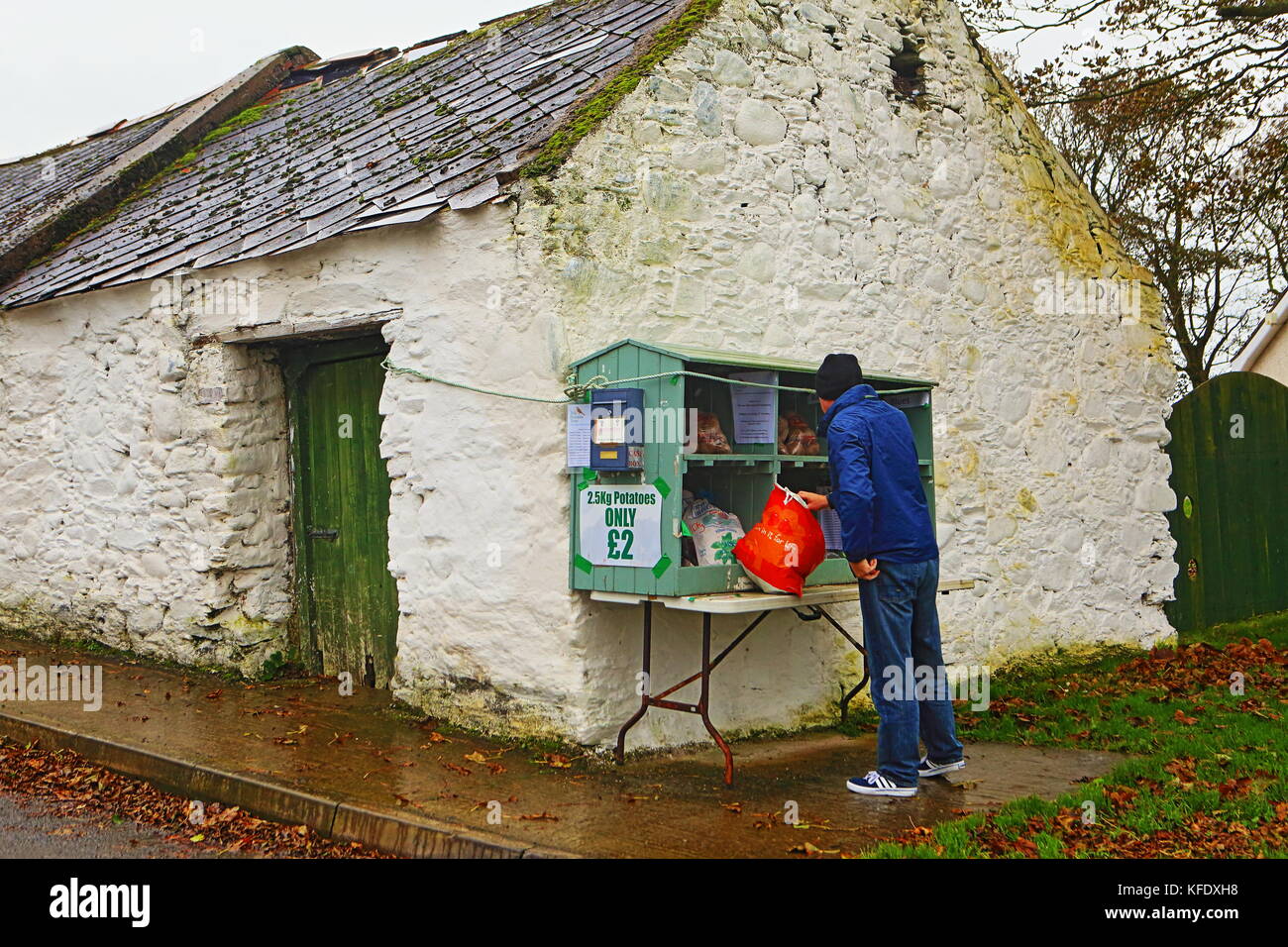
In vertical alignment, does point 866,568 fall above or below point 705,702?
above

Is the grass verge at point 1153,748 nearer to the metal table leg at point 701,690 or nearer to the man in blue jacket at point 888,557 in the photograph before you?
the man in blue jacket at point 888,557

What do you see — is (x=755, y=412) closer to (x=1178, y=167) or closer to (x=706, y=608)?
(x=706, y=608)

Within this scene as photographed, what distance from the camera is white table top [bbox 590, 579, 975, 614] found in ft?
17.3

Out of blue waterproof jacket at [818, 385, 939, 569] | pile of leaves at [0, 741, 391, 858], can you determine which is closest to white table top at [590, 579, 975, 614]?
blue waterproof jacket at [818, 385, 939, 569]

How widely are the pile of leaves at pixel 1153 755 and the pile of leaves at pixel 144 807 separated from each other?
2.45 metres

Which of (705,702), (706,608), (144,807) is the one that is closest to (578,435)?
(706,608)

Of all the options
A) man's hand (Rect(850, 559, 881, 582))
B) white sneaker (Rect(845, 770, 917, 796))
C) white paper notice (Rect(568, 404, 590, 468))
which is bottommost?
white sneaker (Rect(845, 770, 917, 796))

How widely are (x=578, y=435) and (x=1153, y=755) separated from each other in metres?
3.37

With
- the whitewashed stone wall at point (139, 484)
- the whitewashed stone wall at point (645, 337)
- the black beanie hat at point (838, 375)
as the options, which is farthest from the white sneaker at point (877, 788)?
the whitewashed stone wall at point (139, 484)

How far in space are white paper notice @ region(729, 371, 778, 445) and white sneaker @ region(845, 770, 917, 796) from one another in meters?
1.70

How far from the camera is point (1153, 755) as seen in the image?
Answer: 19.8 feet

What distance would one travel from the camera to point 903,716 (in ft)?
17.6

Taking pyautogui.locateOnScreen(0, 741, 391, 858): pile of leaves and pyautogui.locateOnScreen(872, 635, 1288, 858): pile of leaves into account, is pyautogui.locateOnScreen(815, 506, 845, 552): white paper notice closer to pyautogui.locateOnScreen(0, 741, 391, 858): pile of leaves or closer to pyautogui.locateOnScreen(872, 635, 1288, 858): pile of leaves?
pyautogui.locateOnScreen(872, 635, 1288, 858): pile of leaves

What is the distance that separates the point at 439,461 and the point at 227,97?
6.61m
